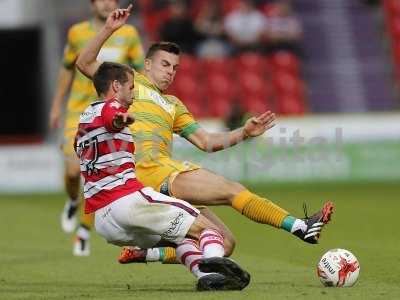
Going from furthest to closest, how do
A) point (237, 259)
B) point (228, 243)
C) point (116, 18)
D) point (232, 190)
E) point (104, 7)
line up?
point (104, 7), point (237, 259), point (228, 243), point (116, 18), point (232, 190)

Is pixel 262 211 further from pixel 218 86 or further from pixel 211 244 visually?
pixel 218 86

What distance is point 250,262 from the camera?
33.4 feet

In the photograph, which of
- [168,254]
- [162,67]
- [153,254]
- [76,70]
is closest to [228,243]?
[168,254]

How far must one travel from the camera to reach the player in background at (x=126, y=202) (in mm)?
7684

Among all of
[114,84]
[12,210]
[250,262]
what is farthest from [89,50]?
[12,210]

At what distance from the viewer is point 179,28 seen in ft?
71.9

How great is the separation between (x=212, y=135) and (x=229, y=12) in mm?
15100

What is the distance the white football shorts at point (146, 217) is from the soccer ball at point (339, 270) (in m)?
1.00

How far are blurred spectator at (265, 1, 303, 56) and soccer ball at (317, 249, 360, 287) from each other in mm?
14724

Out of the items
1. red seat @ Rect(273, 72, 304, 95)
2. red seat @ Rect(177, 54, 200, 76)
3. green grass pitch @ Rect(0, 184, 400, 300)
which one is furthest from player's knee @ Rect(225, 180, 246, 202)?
red seat @ Rect(273, 72, 304, 95)

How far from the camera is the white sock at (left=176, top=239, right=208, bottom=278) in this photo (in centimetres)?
788

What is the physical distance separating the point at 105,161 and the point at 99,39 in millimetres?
1190

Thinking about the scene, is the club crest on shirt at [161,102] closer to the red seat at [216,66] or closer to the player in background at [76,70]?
the player in background at [76,70]

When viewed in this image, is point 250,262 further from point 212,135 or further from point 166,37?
point 166,37
